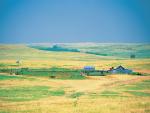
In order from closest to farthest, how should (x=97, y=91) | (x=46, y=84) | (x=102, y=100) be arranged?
(x=102, y=100) → (x=97, y=91) → (x=46, y=84)

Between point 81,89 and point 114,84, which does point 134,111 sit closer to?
point 81,89

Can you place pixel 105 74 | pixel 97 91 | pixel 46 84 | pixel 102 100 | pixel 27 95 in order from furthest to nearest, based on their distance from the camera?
1. pixel 105 74
2. pixel 46 84
3. pixel 97 91
4. pixel 27 95
5. pixel 102 100

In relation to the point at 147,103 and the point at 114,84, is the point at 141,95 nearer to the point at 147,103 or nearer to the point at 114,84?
the point at 147,103

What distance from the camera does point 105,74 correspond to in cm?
8325

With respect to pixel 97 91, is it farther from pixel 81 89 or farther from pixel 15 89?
pixel 15 89

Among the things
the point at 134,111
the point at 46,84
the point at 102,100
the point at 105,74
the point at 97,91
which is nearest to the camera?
the point at 134,111

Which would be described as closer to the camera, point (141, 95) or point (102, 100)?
point (102, 100)

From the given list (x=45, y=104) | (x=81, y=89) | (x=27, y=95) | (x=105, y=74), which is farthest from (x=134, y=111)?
(x=105, y=74)

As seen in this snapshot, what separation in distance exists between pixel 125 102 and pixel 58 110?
8.41 metres

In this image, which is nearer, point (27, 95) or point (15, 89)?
point (27, 95)

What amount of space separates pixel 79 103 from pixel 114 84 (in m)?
22.3

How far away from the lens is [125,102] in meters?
43.3

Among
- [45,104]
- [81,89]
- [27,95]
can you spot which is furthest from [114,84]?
[45,104]

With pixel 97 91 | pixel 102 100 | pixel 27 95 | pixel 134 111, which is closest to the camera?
pixel 134 111
